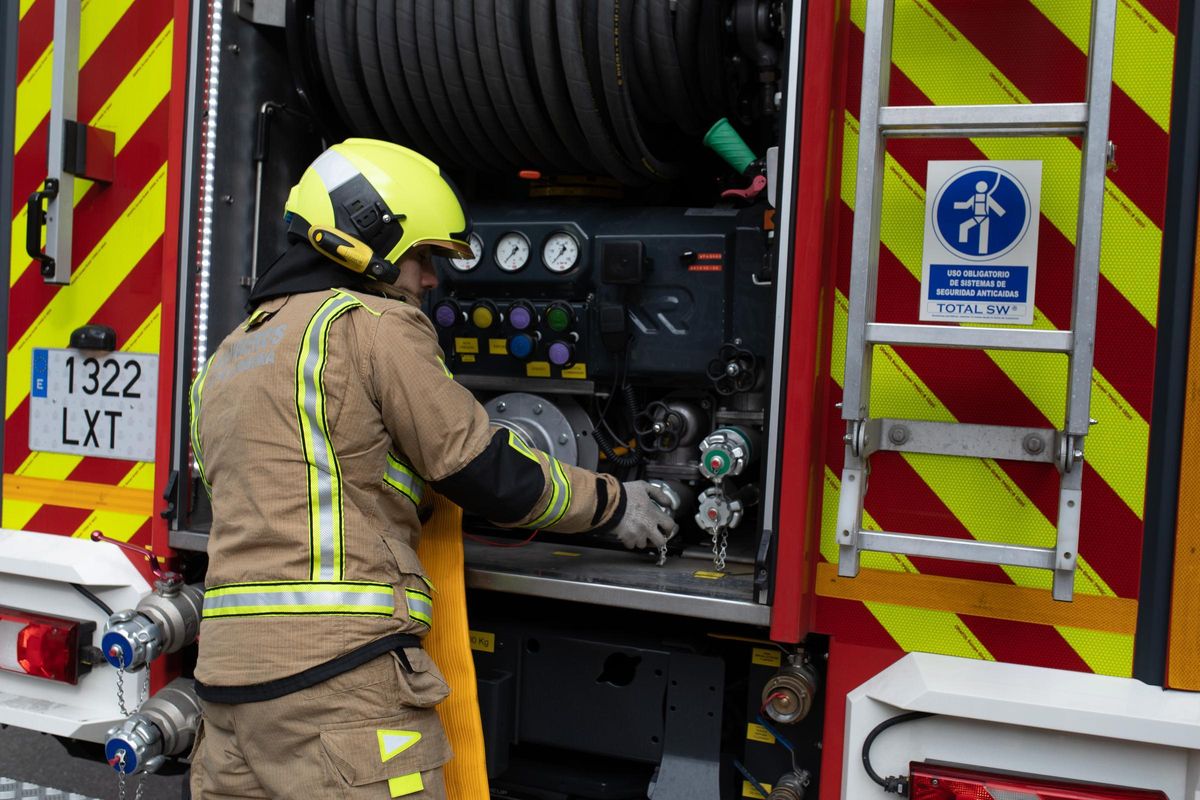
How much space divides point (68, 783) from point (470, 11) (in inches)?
123

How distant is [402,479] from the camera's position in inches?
86.6

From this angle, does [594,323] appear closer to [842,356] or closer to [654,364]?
[654,364]

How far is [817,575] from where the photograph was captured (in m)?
2.05

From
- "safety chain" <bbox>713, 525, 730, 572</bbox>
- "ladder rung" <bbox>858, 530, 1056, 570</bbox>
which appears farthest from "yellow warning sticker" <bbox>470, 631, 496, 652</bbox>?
"ladder rung" <bbox>858, 530, 1056, 570</bbox>

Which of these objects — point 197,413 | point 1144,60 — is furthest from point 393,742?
point 1144,60

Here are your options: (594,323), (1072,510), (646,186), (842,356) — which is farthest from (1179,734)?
(646,186)

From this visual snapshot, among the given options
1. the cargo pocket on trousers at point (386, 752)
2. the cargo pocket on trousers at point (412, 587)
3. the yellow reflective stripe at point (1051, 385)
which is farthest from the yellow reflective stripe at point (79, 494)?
the yellow reflective stripe at point (1051, 385)

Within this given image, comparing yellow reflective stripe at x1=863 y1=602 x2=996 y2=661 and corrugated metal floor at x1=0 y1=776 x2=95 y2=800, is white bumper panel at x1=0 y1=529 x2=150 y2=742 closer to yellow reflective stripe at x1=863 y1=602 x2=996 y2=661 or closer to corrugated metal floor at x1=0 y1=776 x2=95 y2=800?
corrugated metal floor at x1=0 y1=776 x2=95 y2=800

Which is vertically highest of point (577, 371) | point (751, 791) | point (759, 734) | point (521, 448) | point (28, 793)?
point (577, 371)

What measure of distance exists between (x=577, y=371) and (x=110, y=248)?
3.83 ft

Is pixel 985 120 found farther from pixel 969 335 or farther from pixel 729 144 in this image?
pixel 729 144

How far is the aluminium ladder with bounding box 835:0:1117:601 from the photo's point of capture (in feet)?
5.49

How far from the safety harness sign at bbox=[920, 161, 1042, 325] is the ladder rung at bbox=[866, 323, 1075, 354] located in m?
0.08

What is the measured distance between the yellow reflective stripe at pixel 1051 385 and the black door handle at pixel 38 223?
191 centimetres
